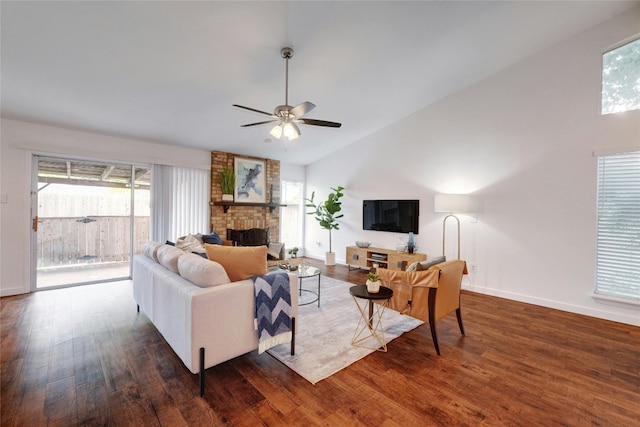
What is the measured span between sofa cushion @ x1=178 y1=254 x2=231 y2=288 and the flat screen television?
3992 millimetres

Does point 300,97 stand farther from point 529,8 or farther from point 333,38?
point 529,8

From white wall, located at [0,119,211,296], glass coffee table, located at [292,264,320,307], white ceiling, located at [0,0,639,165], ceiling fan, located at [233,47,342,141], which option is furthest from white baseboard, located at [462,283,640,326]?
white wall, located at [0,119,211,296]

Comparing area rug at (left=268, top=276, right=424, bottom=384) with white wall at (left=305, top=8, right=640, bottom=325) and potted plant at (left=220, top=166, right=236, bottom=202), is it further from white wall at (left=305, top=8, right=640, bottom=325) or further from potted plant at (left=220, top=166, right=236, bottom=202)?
potted plant at (left=220, top=166, right=236, bottom=202)

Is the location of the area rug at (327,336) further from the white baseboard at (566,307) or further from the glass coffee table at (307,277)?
the white baseboard at (566,307)

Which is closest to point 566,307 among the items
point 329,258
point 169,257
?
point 329,258

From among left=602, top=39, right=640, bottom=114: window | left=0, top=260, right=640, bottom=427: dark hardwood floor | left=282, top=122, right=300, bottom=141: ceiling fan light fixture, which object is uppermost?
left=602, top=39, right=640, bottom=114: window

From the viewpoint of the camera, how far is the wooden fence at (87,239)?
4.35 metres

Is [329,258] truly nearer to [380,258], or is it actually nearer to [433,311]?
[380,258]

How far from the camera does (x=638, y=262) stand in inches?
127

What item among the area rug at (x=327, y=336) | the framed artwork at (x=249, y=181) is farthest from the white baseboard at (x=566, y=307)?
the framed artwork at (x=249, y=181)

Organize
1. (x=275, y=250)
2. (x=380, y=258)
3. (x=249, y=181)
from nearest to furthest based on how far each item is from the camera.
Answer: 1. (x=380, y=258)
2. (x=275, y=250)
3. (x=249, y=181)

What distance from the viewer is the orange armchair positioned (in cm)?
245

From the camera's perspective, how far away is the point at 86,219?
4.66 metres

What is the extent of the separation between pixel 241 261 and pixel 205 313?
51cm
